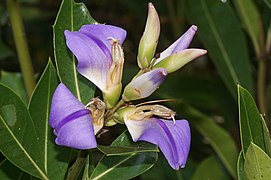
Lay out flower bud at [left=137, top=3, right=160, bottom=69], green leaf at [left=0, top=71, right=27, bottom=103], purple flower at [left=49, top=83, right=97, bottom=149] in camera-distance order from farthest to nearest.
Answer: green leaf at [left=0, top=71, right=27, bottom=103] < flower bud at [left=137, top=3, right=160, bottom=69] < purple flower at [left=49, top=83, right=97, bottom=149]

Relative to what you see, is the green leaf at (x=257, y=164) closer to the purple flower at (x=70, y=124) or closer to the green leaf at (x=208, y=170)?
the purple flower at (x=70, y=124)

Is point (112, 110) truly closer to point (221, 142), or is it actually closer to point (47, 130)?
point (47, 130)

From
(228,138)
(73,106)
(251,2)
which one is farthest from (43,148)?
(251,2)

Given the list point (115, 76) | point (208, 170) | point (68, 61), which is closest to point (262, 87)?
point (208, 170)

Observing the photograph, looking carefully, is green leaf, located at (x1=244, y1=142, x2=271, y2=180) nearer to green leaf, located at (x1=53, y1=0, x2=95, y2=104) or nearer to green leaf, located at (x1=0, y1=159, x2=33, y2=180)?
green leaf, located at (x1=53, y1=0, x2=95, y2=104)

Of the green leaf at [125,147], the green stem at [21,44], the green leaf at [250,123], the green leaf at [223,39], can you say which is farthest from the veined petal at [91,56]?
the green leaf at [223,39]

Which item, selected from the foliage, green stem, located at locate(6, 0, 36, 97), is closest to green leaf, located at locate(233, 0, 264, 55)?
the foliage
